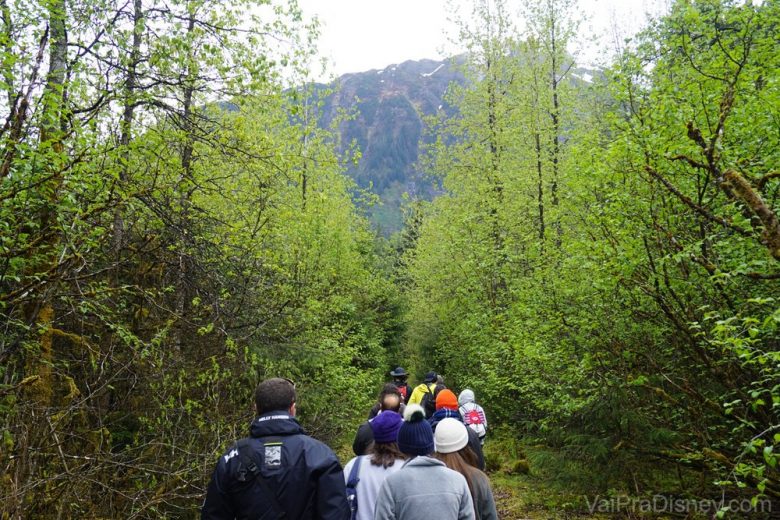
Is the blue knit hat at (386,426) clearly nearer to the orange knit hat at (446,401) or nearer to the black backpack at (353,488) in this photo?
the black backpack at (353,488)

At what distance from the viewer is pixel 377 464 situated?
431 centimetres

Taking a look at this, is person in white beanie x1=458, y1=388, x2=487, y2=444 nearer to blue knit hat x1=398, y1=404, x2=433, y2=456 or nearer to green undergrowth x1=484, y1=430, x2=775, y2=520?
green undergrowth x1=484, y1=430, x2=775, y2=520

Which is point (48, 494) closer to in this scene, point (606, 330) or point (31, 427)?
point (31, 427)

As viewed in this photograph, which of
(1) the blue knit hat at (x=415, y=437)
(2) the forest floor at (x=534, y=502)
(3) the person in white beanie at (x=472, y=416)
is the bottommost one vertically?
(2) the forest floor at (x=534, y=502)

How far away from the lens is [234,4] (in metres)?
7.46

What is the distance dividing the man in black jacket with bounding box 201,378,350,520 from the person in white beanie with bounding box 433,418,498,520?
2.76 feet

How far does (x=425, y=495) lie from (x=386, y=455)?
1106 mm

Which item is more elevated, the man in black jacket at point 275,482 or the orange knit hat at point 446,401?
the man in black jacket at point 275,482

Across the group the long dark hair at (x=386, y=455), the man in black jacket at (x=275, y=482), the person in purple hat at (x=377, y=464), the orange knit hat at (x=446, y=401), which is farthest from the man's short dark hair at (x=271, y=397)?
the orange knit hat at (x=446, y=401)

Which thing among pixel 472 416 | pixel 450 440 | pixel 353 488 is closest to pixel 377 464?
pixel 353 488

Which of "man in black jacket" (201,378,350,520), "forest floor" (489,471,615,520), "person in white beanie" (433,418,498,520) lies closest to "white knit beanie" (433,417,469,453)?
"person in white beanie" (433,418,498,520)

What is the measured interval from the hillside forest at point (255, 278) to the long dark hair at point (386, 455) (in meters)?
2.48

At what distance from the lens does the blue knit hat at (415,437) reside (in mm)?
3627

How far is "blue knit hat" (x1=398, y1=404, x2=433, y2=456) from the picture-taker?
363 cm
